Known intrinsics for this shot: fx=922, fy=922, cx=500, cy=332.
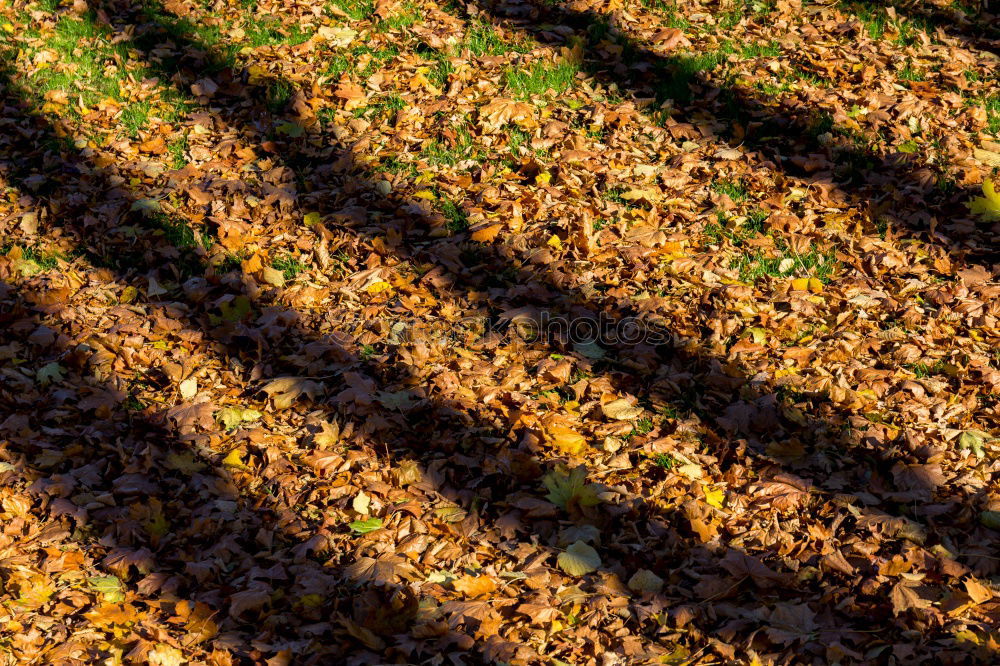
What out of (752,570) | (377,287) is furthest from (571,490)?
(377,287)

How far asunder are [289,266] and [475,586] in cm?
268

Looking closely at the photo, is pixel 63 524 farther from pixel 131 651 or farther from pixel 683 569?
pixel 683 569

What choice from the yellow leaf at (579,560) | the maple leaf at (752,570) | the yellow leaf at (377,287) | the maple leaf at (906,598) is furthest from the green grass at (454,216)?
the maple leaf at (906,598)

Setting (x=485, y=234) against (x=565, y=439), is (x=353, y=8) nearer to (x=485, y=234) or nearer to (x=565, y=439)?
(x=485, y=234)

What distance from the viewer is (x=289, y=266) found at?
5859 millimetres

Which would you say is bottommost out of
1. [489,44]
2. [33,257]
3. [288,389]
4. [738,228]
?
[33,257]

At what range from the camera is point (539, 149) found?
6598mm

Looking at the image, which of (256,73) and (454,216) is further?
(256,73)

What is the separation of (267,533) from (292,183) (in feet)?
9.81

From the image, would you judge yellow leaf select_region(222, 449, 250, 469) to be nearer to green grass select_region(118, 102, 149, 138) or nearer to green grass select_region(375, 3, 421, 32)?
green grass select_region(118, 102, 149, 138)

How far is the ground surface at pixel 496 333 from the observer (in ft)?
13.1

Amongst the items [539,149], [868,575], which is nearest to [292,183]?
[539,149]

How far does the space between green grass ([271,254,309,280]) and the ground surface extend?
0.02 meters

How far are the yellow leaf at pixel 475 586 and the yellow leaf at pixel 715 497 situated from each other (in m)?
1.11
